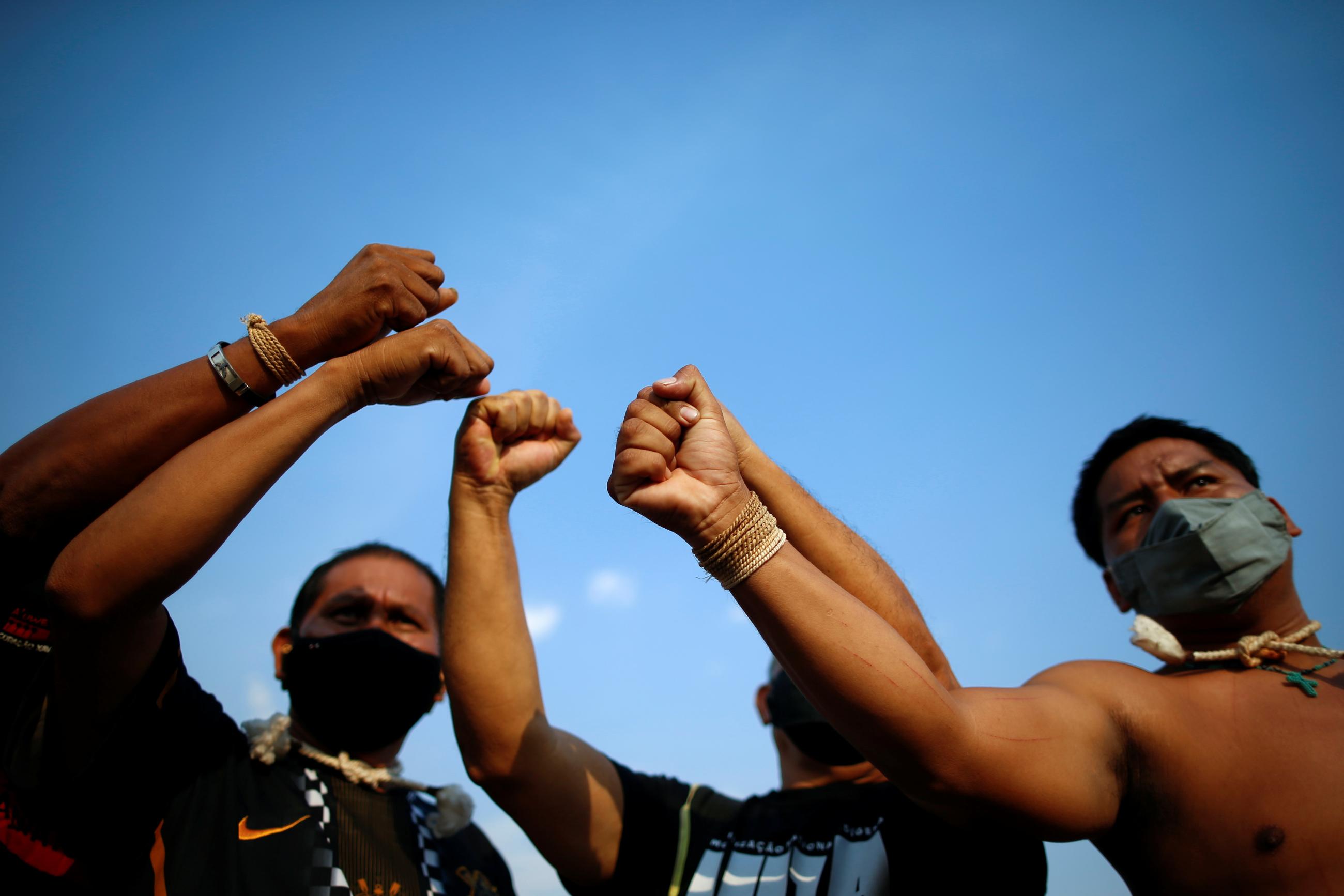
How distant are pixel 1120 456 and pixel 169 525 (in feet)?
12.3

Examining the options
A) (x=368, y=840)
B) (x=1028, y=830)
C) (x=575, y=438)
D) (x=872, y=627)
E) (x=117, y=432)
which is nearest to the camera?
(x=872, y=627)

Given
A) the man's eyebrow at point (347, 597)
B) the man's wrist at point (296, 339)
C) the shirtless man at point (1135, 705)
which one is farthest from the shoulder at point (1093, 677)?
the man's eyebrow at point (347, 597)

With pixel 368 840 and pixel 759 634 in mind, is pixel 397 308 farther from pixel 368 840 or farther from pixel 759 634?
pixel 368 840

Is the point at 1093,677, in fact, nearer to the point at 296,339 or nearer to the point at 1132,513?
the point at 1132,513

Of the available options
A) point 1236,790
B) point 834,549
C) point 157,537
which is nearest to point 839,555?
point 834,549

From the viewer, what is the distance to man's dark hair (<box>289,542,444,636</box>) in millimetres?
3668

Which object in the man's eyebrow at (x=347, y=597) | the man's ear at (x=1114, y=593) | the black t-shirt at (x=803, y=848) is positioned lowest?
the black t-shirt at (x=803, y=848)

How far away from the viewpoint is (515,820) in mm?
2895

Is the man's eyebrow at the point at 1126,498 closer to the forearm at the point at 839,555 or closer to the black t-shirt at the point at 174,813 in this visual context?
the forearm at the point at 839,555

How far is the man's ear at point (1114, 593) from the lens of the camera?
3.32 m

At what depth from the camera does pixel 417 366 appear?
2555 mm

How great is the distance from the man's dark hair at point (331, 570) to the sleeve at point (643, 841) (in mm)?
1199

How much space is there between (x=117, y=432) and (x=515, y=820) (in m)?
1.88

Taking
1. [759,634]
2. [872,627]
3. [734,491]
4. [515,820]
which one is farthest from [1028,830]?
[515,820]
